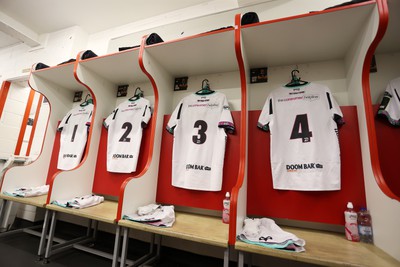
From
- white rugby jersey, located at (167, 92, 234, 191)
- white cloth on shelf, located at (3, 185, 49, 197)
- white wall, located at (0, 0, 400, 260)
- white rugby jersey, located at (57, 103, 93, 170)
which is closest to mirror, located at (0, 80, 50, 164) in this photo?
white wall, located at (0, 0, 400, 260)

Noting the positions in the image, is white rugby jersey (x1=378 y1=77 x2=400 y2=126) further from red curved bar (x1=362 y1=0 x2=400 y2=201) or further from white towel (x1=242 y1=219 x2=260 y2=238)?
white towel (x1=242 y1=219 x2=260 y2=238)

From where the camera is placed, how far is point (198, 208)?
5.21 ft

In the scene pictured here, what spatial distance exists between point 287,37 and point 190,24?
3.96 feet

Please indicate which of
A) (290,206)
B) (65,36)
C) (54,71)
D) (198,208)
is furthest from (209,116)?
(65,36)

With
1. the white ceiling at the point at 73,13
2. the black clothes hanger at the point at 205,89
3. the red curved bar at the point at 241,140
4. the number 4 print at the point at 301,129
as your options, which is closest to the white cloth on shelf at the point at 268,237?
the red curved bar at the point at 241,140

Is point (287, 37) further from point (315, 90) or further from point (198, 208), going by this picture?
point (198, 208)

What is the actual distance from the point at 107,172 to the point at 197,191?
1.03 metres

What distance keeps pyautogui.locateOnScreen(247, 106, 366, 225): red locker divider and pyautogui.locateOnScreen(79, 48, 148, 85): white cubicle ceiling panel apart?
54.6 inches

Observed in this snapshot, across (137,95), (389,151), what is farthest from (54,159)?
(389,151)

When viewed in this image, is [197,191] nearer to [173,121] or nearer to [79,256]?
[173,121]

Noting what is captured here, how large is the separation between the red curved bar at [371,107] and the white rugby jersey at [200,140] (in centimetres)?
85

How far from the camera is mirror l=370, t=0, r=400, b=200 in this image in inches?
41.2

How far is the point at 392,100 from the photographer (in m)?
1.17

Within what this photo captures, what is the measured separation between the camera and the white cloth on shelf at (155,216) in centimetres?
116
